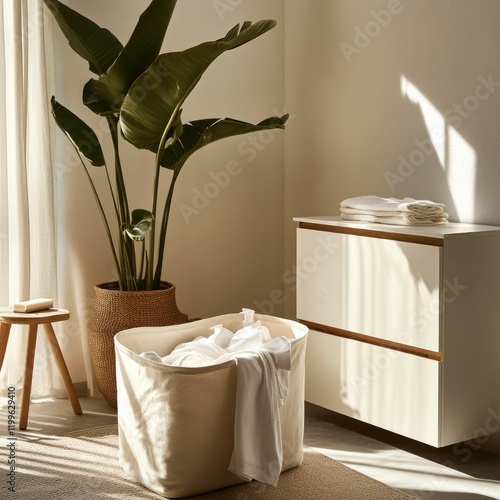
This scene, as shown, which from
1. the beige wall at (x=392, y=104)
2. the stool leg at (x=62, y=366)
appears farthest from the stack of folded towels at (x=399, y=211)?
the stool leg at (x=62, y=366)

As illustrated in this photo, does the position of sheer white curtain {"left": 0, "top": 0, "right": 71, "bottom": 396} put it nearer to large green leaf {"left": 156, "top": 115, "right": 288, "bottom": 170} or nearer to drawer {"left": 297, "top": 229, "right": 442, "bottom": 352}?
large green leaf {"left": 156, "top": 115, "right": 288, "bottom": 170}

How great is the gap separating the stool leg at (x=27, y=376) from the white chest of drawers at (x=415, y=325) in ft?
3.88

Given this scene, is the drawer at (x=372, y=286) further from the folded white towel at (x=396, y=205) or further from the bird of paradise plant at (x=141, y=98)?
the bird of paradise plant at (x=141, y=98)

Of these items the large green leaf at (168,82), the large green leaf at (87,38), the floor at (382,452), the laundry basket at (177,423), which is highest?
the large green leaf at (87,38)

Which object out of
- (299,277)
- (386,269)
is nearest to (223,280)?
(299,277)

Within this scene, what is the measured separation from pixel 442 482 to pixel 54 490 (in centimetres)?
129

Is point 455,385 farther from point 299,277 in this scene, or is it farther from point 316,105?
point 316,105

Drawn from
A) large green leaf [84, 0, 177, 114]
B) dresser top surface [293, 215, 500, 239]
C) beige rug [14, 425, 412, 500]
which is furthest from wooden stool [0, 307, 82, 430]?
dresser top surface [293, 215, 500, 239]

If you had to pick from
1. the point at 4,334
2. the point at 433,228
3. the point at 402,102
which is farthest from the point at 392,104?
the point at 4,334

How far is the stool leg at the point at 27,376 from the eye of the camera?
322 centimetres

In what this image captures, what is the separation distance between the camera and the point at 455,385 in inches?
110

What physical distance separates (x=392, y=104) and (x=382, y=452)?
1.45 m

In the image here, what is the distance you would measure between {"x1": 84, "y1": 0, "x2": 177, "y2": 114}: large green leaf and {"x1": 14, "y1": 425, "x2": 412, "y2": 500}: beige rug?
4.61 feet

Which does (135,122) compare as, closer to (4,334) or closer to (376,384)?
(4,334)
